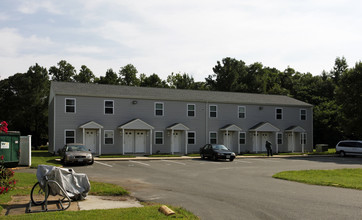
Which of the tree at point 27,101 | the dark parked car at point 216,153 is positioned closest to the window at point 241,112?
the dark parked car at point 216,153

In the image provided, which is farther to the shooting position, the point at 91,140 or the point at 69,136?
the point at 91,140

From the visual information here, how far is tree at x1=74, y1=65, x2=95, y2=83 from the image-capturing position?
61.8m

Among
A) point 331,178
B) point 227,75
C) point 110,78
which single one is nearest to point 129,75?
point 110,78

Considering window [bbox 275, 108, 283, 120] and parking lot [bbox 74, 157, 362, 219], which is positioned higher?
window [bbox 275, 108, 283, 120]

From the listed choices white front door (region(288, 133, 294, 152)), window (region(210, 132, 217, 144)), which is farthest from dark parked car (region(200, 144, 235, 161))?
white front door (region(288, 133, 294, 152))

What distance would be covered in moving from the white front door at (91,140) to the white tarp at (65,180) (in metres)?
20.8

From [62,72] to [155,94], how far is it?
32451 millimetres

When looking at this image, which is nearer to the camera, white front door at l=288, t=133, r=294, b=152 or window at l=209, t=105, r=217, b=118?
window at l=209, t=105, r=217, b=118

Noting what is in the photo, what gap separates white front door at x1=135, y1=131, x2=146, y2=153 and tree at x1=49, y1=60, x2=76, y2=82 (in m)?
32.8

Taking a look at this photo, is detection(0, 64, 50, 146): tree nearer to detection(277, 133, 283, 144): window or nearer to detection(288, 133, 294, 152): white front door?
detection(277, 133, 283, 144): window

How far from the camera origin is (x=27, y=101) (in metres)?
47.4

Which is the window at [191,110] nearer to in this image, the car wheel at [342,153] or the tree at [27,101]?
the car wheel at [342,153]

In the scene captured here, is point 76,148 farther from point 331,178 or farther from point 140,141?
point 331,178

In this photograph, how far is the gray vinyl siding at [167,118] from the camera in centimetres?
3038
